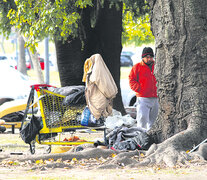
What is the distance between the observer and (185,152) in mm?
7699

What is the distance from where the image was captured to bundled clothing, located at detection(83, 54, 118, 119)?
9250 mm

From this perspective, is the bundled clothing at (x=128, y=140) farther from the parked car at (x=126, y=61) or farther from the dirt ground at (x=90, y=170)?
the parked car at (x=126, y=61)

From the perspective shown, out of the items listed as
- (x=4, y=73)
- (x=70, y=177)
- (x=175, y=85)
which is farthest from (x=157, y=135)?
(x=4, y=73)

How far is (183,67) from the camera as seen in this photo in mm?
8562

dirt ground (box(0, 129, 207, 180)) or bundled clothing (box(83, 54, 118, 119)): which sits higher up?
bundled clothing (box(83, 54, 118, 119))

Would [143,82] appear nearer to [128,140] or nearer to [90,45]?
[128,140]

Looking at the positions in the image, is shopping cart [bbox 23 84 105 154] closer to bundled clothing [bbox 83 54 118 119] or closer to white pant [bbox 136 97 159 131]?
bundled clothing [bbox 83 54 118 119]

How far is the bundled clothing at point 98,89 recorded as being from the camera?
9.25m

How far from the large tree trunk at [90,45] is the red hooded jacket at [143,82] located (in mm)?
3763

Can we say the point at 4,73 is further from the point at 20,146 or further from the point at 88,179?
the point at 88,179

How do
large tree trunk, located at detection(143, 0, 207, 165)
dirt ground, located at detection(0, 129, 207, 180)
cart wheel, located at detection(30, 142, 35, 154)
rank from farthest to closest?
cart wheel, located at detection(30, 142, 35, 154), large tree trunk, located at detection(143, 0, 207, 165), dirt ground, located at detection(0, 129, 207, 180)

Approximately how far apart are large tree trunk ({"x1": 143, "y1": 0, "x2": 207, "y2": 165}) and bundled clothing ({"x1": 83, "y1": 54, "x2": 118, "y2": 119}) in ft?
3.23

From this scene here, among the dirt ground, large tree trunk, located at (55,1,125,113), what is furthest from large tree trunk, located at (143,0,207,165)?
large tree trunk, located at (55,1,125,113)

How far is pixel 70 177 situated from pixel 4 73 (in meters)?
16.2
